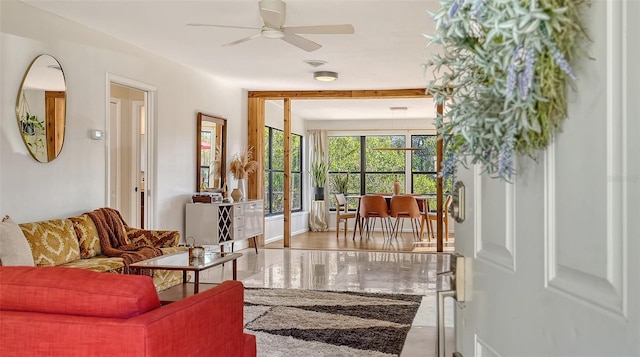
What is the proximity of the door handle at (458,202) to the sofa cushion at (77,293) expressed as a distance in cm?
101

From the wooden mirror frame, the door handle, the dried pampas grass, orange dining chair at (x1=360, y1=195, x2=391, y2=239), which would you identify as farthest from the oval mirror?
orange dining chair at (x1=360, y1=195, x2=391, y2=239)

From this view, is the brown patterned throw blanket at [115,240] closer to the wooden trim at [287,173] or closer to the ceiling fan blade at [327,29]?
the ceiling fan blade at [327,29]

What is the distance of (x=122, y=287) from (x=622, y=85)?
1.49 meters

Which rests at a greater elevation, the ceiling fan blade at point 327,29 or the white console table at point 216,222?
the ceiling fan blade at point 327,29

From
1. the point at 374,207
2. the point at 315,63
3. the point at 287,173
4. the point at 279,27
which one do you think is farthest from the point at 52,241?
the point at 374,207

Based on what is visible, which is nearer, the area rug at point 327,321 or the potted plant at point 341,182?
the area rug at point 327,321

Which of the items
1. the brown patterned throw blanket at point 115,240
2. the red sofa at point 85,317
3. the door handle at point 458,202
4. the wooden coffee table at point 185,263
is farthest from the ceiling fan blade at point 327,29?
the door handle at point 458,202

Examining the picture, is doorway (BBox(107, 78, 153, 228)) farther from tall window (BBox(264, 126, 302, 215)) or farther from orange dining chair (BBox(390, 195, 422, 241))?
orange dining chair (BBox(390, 195, 422, 241))

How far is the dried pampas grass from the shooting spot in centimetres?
838

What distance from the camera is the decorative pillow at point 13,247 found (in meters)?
3.74

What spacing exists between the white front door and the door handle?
0.17 meters

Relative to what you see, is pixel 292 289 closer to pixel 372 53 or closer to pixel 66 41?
pixel 372 53

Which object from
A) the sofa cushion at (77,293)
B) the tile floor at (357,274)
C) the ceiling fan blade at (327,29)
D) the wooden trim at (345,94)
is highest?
the wooden trim at (345,94)

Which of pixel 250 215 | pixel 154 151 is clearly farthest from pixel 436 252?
pixel 154 151
